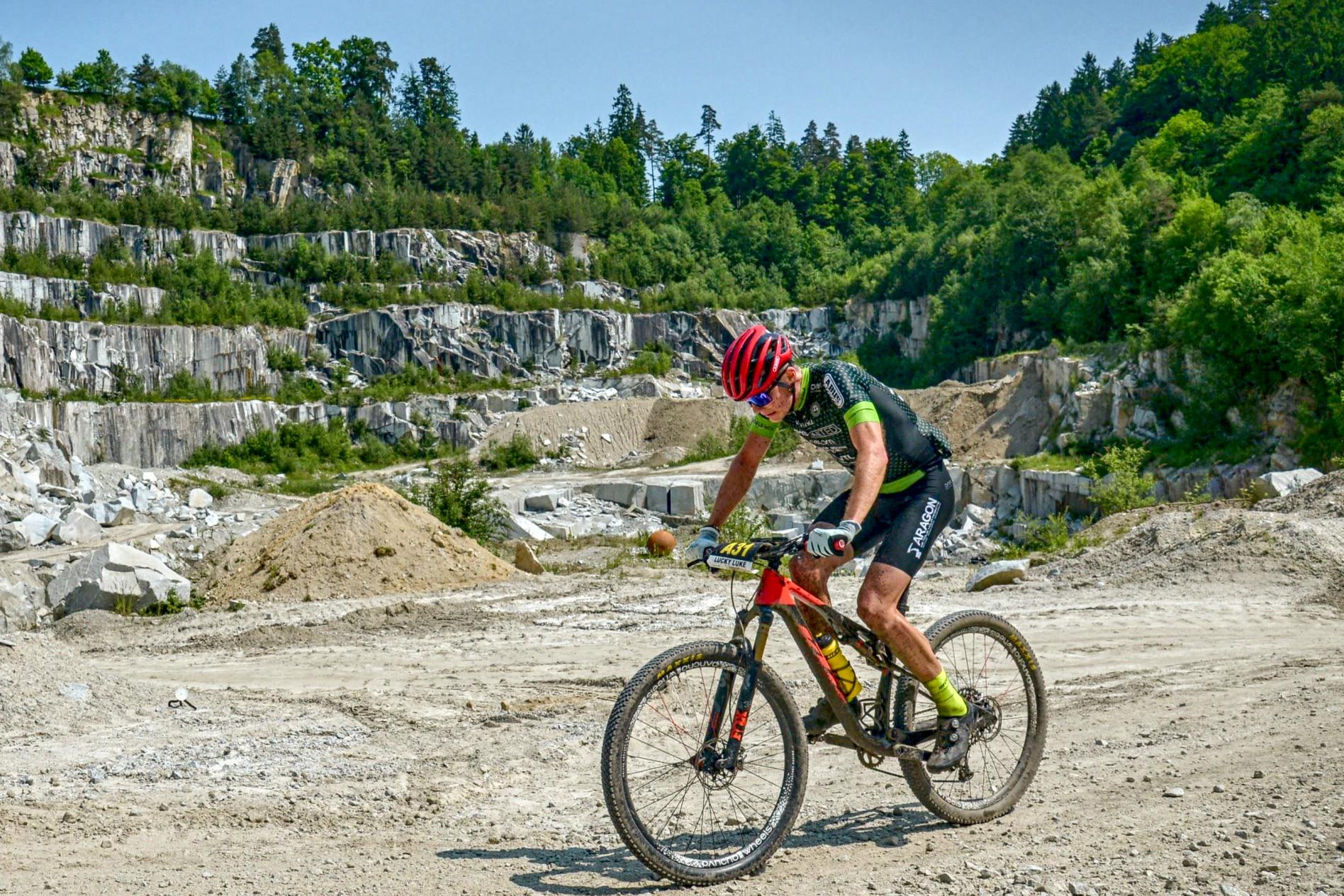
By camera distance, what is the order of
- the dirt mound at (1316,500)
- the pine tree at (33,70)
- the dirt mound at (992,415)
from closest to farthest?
the dirt mound at (1316,500)
the dirt mound at (992,415)
the pine tree at (33,70)

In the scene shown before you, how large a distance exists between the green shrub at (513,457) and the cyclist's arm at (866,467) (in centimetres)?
4853

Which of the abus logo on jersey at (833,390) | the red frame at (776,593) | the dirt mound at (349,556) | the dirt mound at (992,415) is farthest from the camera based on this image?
the dirt mound at (992,415)

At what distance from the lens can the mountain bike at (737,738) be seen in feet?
13.5

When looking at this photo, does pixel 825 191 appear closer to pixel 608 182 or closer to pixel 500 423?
pixel 608 182

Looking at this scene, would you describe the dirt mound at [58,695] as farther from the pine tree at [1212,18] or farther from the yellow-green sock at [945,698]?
the pine tree at [1212,18]

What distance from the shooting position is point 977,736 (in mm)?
4914

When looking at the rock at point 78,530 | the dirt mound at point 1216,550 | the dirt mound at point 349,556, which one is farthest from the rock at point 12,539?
the dirt mound at point 1216,550

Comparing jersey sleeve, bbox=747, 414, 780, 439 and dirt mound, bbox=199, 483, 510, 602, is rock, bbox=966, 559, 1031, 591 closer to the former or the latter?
dirt mound, bbox=199, 483, 510, 602

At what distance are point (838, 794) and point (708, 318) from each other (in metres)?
76.5

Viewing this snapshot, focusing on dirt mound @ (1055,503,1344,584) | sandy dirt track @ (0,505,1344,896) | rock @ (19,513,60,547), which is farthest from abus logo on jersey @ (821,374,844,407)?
rock @ (19,513,60,547)

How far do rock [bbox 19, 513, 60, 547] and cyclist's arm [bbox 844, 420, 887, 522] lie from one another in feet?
73.3

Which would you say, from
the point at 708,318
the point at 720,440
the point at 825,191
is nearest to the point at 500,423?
the point at 720,440

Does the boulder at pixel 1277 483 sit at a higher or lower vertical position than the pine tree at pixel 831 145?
lower

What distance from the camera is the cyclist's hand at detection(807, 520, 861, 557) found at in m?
4.12
